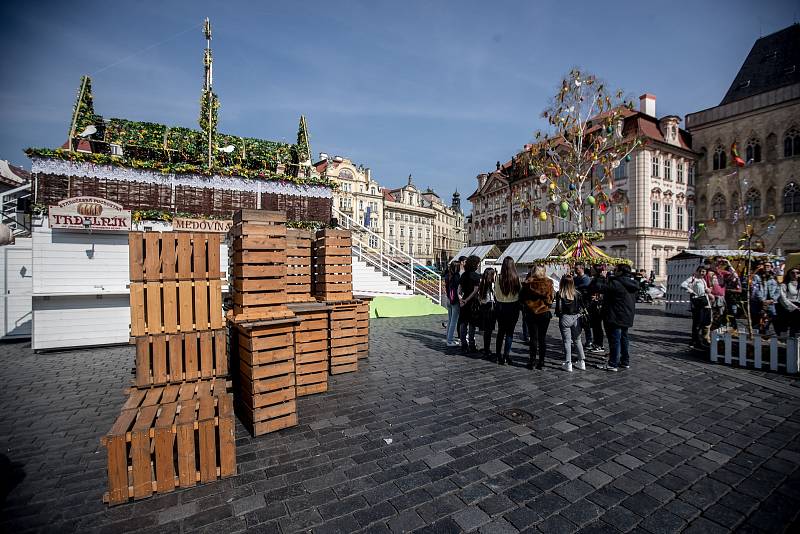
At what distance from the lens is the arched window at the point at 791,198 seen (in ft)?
102

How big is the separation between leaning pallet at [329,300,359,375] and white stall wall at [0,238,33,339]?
10072mm

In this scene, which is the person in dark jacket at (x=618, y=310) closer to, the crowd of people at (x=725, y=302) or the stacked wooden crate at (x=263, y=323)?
the crowd of people at (x=725, y=302)

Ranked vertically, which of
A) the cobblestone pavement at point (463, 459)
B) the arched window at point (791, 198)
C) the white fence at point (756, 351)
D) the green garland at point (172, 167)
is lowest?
the cobblestone pavement at point (463, 459)

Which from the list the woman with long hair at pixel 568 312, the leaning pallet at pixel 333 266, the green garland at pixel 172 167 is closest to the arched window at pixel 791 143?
the green garland at pixel 172 167

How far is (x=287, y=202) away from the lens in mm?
15625

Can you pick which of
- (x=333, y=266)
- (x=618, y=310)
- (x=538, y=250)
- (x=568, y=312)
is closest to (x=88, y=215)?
(x=333, y=266)

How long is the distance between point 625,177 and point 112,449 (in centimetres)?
4179

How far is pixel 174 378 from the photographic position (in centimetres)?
471

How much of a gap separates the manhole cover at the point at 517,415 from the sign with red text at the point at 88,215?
11.1 meters

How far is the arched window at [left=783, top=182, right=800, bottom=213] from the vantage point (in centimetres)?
3119

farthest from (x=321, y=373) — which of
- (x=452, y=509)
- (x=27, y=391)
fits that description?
(x=27, y=391)

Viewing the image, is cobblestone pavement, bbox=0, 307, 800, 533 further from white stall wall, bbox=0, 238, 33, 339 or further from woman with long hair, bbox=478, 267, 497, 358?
white stall wall, bbox=0, 238, 33, 339

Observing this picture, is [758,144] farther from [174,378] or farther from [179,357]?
[174,378]

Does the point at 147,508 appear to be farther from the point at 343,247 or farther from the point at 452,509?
the point at 343,247
